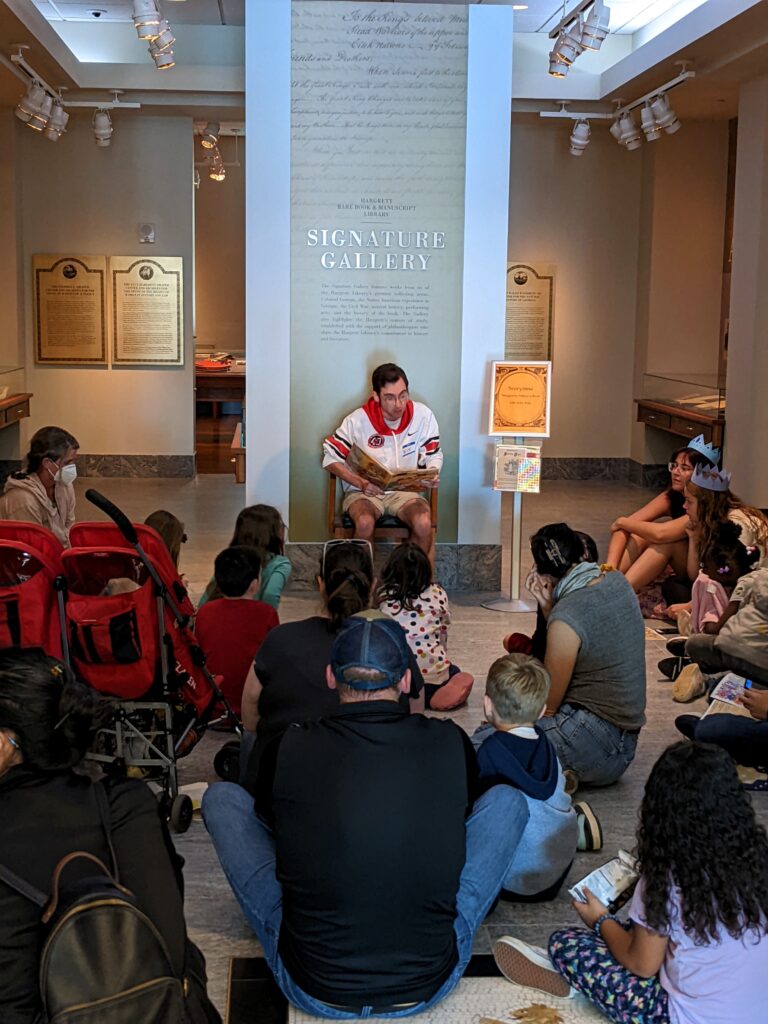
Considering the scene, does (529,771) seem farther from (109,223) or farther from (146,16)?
(109,223)

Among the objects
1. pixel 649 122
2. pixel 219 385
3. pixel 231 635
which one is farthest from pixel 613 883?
pixel 219 385

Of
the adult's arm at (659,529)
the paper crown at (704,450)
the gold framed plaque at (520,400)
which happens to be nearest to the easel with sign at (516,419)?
the gold framed plaque at (520,400)

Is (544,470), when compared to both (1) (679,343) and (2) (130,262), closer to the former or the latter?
(1) (679,343)

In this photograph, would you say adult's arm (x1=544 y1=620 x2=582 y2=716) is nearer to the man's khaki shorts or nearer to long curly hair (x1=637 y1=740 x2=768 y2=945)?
long curly hair (x1=637 y1=740 x2=768 y2=945)

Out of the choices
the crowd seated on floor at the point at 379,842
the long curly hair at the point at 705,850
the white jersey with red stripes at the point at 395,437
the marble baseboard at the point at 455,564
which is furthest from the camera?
the marble baseboard at the point at 455,564

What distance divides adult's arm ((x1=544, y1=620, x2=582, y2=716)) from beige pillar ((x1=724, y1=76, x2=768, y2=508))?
196 inches

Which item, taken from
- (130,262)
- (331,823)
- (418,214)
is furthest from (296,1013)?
(130,262)

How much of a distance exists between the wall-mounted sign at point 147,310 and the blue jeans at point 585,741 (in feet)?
25.8

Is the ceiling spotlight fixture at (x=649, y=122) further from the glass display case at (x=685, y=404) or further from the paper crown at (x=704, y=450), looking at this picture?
the paper crown at (x=704, y=450)

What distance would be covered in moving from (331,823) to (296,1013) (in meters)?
0.56

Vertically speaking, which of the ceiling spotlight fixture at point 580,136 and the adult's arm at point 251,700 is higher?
the ceiling spotlight fixture at point 580,136

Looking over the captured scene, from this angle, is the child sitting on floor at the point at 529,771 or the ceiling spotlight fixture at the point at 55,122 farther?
the ceiling spotlight fixture at the point at 55,122

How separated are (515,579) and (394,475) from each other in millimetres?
881

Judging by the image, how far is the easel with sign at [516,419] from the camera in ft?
23.7
